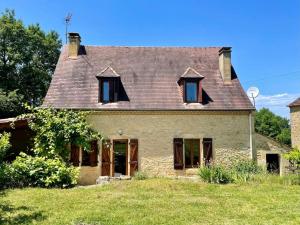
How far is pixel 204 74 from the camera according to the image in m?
20.1

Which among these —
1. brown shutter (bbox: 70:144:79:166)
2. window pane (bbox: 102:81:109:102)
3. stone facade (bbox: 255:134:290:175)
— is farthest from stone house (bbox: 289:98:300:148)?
brown shutter (bbox: 70:144:79:166)

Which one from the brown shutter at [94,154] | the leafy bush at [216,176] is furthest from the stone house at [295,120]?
the brown shutter at [94,154]

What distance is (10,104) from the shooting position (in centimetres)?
2664

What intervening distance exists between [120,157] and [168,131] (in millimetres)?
2837

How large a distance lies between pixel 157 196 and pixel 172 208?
5.63 feet

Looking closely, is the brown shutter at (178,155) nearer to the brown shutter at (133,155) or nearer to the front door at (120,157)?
the brown shutter at (133,155)

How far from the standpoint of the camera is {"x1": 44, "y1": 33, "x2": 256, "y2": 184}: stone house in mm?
17672

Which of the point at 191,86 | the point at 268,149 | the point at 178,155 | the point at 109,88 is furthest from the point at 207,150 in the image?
the point at 109,88

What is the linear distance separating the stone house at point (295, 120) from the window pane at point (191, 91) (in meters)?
13.1

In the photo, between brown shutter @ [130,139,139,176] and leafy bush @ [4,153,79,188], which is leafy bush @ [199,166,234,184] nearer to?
brown shutter @ [130,139,139,176]

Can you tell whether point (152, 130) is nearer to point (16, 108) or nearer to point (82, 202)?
point (82, 202)

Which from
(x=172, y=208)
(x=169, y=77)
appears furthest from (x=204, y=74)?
(x=172, y=208)

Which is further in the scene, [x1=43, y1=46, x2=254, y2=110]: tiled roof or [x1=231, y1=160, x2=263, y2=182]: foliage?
[x1=43, y1=46, x2=254, y2=110]: tiled roof

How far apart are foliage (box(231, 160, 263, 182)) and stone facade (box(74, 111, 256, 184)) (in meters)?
0.82
